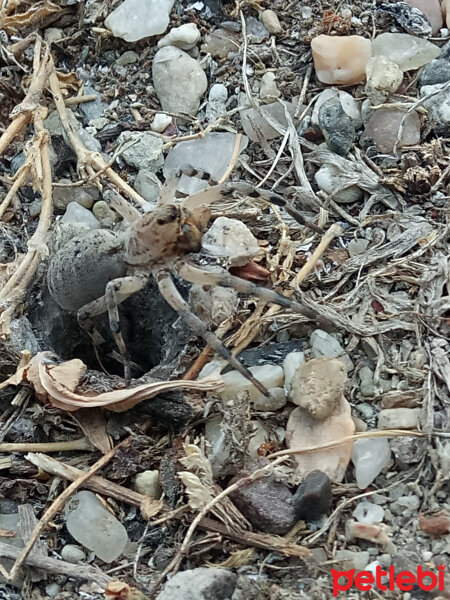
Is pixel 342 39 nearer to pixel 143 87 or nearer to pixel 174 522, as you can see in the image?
pixel 143 87

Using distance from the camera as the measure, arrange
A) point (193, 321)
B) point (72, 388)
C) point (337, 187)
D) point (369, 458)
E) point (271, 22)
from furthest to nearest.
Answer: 1. point (271, 22)
2. point (337, 187)
3. point (193, 321)
4. point (72, 388)
5. point (369, 458)

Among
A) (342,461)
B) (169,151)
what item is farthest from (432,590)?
(169,151)

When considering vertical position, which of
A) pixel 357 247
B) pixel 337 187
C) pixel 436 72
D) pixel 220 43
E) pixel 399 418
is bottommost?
pixel 399 418

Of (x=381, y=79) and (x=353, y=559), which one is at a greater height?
(x=381, y=79)

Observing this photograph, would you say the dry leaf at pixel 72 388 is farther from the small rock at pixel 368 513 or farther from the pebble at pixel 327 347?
the small rock at pixel 368 513

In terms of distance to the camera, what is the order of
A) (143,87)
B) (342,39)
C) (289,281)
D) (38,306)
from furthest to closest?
1. (143,87)
2. (342,39)
3. (38,306)
4. (289,281)

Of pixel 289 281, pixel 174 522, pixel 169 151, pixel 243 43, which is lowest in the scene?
pixel 174 522

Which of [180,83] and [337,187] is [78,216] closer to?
[180,83]

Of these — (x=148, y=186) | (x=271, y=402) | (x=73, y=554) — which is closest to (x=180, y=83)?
(x=148, y=186)
